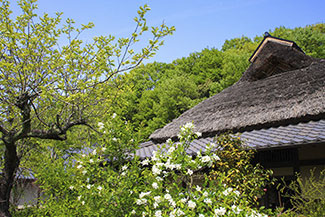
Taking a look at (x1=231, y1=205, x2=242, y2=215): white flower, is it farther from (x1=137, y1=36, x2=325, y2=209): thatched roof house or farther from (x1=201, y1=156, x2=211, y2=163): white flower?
(x1=137, y1=36, x2=325, y2=209): thatched roof house

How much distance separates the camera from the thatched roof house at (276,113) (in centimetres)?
529

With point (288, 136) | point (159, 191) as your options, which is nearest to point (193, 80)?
point (288, 136)

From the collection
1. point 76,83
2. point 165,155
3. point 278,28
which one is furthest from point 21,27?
point 278,28

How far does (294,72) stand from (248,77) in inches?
79.7

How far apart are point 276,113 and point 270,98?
3.76 feet

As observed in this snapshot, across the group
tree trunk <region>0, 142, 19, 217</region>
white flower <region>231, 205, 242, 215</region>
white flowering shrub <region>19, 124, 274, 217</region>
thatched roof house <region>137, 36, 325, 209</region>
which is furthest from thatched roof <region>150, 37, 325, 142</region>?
tree trunk <region>0, 142, 19, 217</region>

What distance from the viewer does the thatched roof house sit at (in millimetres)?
5285

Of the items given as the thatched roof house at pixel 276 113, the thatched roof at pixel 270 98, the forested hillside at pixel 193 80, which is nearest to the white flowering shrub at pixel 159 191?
the thatched roof house at pixel 276 113

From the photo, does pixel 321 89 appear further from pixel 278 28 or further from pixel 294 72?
pixel 278 28

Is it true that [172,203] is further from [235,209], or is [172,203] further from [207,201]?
[235,209]

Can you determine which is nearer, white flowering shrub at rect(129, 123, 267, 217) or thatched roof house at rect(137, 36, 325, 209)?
white flowering shrub at rect(129, 123, 267, 217)

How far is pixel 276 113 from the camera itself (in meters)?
6.27

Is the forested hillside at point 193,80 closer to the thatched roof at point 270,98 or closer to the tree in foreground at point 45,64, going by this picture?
the thatched roof at point 270,98

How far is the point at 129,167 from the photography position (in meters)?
3.20
